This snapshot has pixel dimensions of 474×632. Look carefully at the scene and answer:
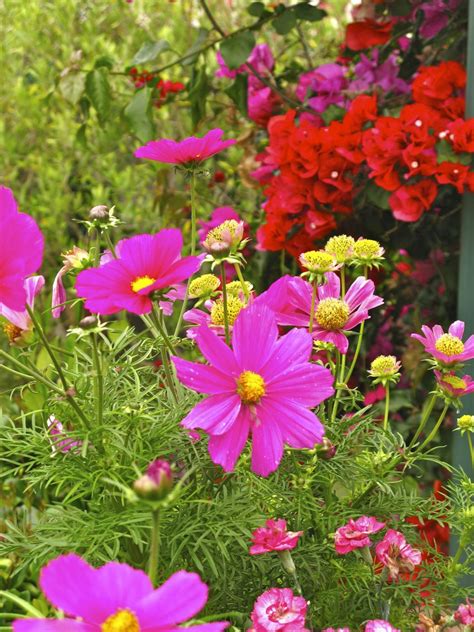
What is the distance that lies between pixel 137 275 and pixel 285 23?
1.06m

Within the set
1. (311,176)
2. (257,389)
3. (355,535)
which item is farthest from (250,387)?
(311,176)

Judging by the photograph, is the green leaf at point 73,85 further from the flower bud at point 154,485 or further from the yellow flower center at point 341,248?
the flower bud at point 154,485

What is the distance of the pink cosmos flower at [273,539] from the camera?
0.46 metres

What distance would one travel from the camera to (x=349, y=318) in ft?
1.94

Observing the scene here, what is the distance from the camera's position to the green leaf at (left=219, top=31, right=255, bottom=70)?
135cm

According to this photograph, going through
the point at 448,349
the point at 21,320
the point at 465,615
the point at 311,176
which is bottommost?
the point at 311,176

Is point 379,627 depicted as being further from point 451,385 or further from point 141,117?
point 141,117

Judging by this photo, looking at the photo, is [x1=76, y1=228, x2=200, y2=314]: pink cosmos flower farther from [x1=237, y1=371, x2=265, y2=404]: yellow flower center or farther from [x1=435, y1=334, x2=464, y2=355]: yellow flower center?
[x1=435, y1=334, x2=464, y2=355]: yellow flower center

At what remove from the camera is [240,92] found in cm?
→ 147

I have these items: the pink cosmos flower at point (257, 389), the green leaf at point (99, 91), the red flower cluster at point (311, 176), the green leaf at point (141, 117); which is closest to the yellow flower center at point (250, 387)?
the pink cosmos flower at point (257, 389)

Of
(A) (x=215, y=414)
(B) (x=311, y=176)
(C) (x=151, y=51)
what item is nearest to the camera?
(A) (x=215, y=414)

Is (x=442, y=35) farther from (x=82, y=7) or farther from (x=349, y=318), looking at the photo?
(x=82, y=7)

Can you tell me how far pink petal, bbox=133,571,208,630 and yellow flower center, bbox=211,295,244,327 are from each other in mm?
230

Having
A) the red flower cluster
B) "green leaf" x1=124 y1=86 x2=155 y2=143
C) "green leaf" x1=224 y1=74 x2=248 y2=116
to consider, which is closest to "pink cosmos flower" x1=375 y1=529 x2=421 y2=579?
the red flower cluster
